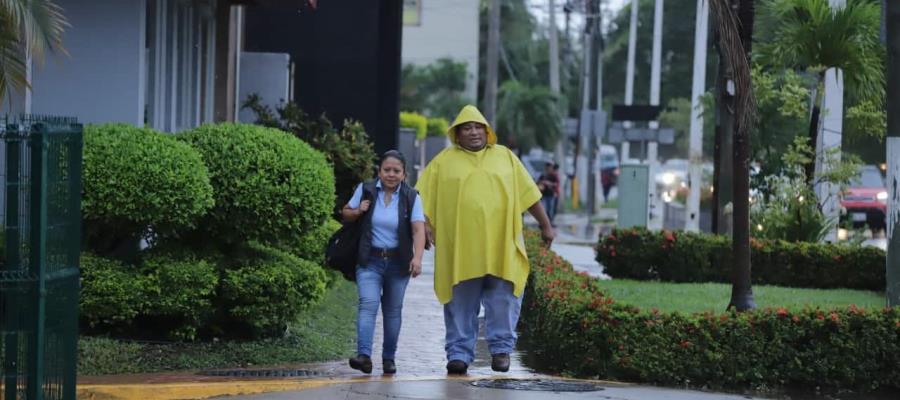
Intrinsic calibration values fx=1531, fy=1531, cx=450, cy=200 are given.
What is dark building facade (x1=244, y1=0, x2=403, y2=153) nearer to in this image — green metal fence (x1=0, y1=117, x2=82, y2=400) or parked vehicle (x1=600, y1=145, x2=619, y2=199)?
green metal fence (x1=0, y1=117, x2=82, y2=400)

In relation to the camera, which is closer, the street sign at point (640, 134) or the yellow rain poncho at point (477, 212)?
A: the yellow rain poncho at point (477, 212)

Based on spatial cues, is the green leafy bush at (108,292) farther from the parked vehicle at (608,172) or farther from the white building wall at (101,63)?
the parked vehicle at (608,172)

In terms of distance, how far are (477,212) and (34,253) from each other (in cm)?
359

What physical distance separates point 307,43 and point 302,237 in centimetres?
1039

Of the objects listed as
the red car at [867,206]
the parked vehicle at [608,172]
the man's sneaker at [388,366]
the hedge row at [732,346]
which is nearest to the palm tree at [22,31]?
the man's sneaker at [388,366]

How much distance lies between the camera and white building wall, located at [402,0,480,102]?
216 ft

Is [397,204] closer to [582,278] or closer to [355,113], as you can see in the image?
[582,278]

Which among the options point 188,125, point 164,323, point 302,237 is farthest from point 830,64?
point 164,323

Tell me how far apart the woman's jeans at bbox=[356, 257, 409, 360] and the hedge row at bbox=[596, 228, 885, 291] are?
9483 mm

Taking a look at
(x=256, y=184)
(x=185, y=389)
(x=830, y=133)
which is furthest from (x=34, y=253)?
(x=830, y=133)

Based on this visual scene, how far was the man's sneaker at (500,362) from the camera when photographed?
10344 millimetres

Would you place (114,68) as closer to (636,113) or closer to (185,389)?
(185,389)

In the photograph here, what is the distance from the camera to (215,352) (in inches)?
423

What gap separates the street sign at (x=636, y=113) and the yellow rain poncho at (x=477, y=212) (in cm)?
2191
